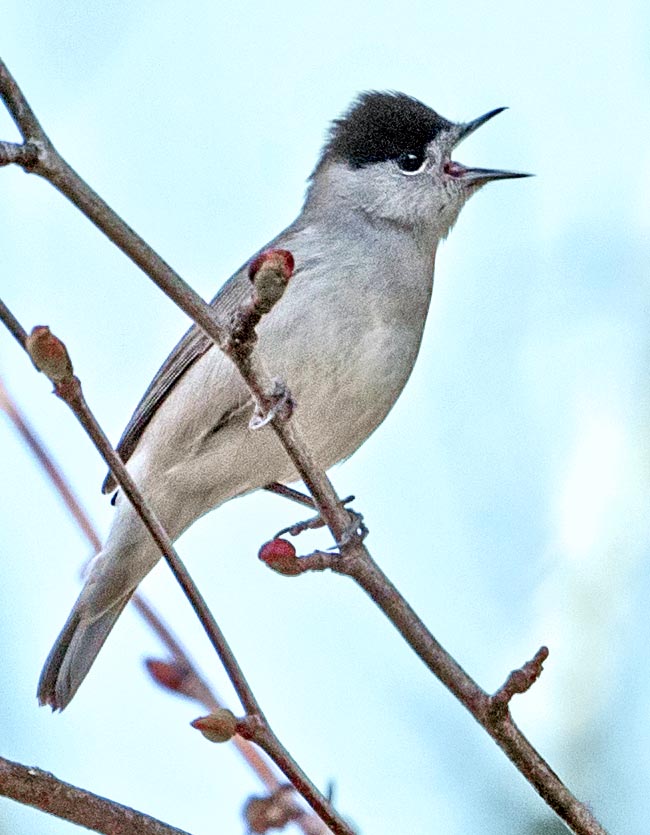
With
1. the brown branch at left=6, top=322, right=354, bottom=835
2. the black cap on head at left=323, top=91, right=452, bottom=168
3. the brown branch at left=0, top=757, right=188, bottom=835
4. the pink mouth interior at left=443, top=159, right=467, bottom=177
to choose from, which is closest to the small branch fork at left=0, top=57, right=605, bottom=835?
the brown branch at left=6, top=322, right=354, bottom=835

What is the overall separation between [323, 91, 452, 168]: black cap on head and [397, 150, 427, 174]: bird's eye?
0.09 feet

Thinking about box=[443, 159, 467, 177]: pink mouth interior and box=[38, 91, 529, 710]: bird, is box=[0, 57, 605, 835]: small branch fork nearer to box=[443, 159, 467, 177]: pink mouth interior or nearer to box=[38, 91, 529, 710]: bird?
box=[38, 91, 529, 710]: bird

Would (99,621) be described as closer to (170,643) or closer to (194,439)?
(194,439)

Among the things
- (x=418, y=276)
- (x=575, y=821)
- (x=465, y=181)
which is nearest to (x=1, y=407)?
(x=575, y=821)

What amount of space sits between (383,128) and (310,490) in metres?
2.99

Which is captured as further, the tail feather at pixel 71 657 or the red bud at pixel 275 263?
the tail feather at pixel 71 657

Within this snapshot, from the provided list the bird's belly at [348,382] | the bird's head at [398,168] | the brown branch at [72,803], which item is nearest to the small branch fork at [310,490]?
the brown branch at [72,803]

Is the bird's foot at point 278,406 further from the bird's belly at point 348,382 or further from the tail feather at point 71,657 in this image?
the tail feather at point 71,657

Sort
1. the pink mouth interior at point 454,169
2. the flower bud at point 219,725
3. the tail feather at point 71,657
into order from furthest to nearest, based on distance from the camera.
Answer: the pink mouth interior at point 454,169 → the tail feather at point 71,657 → the flower bud at point 219,725

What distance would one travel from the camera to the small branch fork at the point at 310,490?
1.89m

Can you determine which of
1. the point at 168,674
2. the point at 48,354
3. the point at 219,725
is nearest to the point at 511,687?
the point at 219,725

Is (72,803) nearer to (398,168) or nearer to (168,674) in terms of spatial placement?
(168,674)

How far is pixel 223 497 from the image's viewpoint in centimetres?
434

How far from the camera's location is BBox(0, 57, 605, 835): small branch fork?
1887 millimetres
